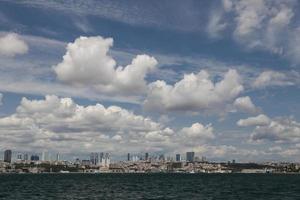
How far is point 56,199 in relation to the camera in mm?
129750

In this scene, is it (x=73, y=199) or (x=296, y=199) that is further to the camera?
(x=296, y=199)

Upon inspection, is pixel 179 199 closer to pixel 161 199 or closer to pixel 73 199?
pixel 161 199

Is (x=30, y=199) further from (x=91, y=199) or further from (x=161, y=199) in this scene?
(x=161, y=199)

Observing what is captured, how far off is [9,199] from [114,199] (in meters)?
28.0

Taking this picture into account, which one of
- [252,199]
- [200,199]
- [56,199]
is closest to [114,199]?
[56,199]

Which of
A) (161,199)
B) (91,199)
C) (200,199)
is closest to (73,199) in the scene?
(91,199)

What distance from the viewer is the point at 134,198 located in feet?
444

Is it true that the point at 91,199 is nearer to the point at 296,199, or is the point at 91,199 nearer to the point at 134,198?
the point at 134,198

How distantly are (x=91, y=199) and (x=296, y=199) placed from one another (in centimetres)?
5547

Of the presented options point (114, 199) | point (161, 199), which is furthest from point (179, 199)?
point (114, 199)

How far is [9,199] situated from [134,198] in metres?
33.1

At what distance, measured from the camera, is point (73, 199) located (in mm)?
127062

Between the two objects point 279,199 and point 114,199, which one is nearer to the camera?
point 114,199

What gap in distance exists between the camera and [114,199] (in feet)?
423
